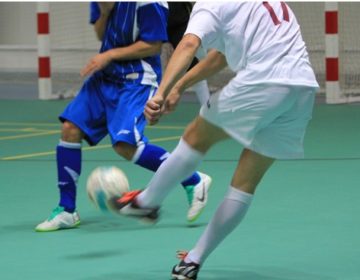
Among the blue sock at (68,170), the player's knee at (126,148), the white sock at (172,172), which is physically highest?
the white sock at (172,172)

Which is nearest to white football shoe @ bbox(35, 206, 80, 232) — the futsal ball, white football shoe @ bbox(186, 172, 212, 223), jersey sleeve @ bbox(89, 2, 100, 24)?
white football shoe @ bbox(186, 172, 212, 223)

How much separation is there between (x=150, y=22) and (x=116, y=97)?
0.42m

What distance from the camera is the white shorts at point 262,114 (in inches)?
177

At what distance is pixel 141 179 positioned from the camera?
756 centimetres

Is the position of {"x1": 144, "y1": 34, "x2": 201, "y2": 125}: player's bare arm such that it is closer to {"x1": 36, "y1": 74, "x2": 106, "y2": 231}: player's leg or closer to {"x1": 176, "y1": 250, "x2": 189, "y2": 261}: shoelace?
{"x1": 176, "y1": 250, "x2": 189, "y2": 261}: shoelace

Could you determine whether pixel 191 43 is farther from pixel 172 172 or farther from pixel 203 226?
pixel 203 226

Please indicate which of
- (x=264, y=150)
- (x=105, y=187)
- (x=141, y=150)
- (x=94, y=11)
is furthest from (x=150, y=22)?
(x=264, y=150)

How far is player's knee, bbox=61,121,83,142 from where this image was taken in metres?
5.99

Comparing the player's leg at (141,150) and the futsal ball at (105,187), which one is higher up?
the futsal ball at (105,187)

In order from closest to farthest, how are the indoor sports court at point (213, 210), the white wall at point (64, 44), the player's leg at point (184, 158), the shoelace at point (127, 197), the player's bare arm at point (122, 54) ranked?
the player's leg at point (184, 158)
the shoelace at point (127, 197)
the indoor sports court at point (213, 210)
the player's bare arm at point (122, 54)
the white wall at point (64, 44)

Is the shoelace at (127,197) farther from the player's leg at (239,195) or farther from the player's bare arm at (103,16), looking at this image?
the player's bare arm at (103,16)

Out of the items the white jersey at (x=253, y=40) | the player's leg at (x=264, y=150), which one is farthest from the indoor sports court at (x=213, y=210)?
the white jersey at (x=253, y=40)

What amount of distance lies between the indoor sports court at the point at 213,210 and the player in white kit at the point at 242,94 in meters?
0.43

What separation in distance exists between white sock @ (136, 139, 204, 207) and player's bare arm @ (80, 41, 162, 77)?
51.1 inches
